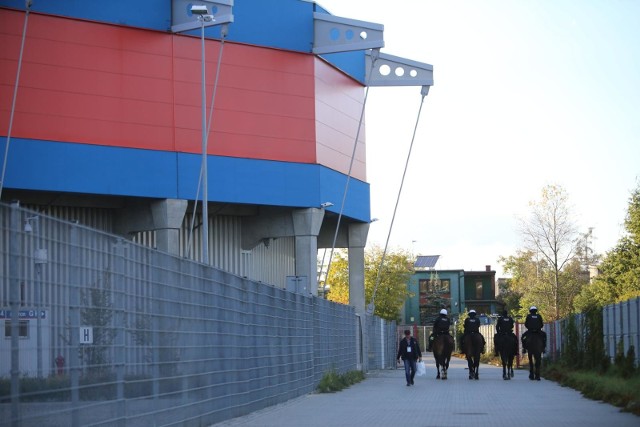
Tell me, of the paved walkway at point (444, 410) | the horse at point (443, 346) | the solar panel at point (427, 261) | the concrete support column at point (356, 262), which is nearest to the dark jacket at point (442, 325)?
the horse at point (443, 346)

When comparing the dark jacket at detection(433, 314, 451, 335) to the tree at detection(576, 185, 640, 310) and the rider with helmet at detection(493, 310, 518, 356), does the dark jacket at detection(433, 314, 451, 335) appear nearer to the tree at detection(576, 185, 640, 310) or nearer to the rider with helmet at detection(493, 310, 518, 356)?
the rider with helmet at detection(493, 310, 518, 356)

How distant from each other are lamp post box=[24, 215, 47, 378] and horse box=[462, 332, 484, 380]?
87.6ft

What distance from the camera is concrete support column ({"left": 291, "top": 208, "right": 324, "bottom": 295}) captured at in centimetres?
5034

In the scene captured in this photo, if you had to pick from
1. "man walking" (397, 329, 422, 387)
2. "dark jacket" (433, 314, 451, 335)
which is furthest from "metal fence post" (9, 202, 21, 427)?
"dark jacket" (433, 314, 451, 335)

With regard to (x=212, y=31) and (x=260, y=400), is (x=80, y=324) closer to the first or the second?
(x=260, y=400)

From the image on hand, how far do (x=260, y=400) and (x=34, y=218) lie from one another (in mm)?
11406

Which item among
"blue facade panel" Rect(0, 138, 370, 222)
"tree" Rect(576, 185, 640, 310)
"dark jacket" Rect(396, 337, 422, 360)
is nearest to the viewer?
"dark jacket" Rect(396, 337, 422, 360)

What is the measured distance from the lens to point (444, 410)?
21.1 metres

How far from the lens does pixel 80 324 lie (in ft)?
38.4

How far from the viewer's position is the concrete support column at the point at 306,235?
165 ft

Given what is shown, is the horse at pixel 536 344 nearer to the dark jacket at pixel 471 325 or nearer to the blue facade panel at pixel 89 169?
the dark jacket at pixel 471 325

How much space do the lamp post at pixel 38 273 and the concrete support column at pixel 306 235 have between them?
129 feet

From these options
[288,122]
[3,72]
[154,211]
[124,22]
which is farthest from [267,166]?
[3,72]

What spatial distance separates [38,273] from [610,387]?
1527 cm
